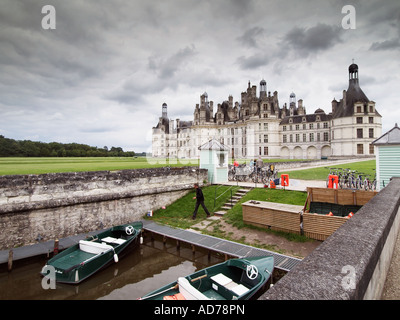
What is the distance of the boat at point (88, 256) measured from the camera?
7.95 meters

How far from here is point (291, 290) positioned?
80.2 inches

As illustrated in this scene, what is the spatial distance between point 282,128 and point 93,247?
62.6 metres

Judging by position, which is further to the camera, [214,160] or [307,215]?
[214,160]

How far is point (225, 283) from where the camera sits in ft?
20.2

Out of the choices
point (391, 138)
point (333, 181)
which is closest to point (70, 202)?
point (333, 181)

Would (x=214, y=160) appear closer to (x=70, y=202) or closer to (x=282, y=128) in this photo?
(x=70, y=202)

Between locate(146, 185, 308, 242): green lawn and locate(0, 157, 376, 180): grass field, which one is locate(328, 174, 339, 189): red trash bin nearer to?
locate(146, 185, 308, 242): green lawn

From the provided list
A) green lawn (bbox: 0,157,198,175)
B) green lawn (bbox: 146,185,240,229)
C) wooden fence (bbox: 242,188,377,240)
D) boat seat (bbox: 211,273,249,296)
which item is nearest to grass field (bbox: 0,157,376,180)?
green lawn (bbox: 0,157,198,175)

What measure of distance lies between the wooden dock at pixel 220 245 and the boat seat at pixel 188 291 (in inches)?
129

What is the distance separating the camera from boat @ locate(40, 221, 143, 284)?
26.1 feet

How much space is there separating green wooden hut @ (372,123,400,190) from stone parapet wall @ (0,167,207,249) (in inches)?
496

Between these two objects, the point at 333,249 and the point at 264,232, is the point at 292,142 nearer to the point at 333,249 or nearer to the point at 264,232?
the point at 264,232

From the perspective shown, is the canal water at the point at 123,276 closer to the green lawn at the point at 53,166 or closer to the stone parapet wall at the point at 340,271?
the stone parapet wall at the point at 340,271

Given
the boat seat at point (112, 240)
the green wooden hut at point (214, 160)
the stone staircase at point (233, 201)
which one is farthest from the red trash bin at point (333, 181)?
the boat seat at point (112, 240)
